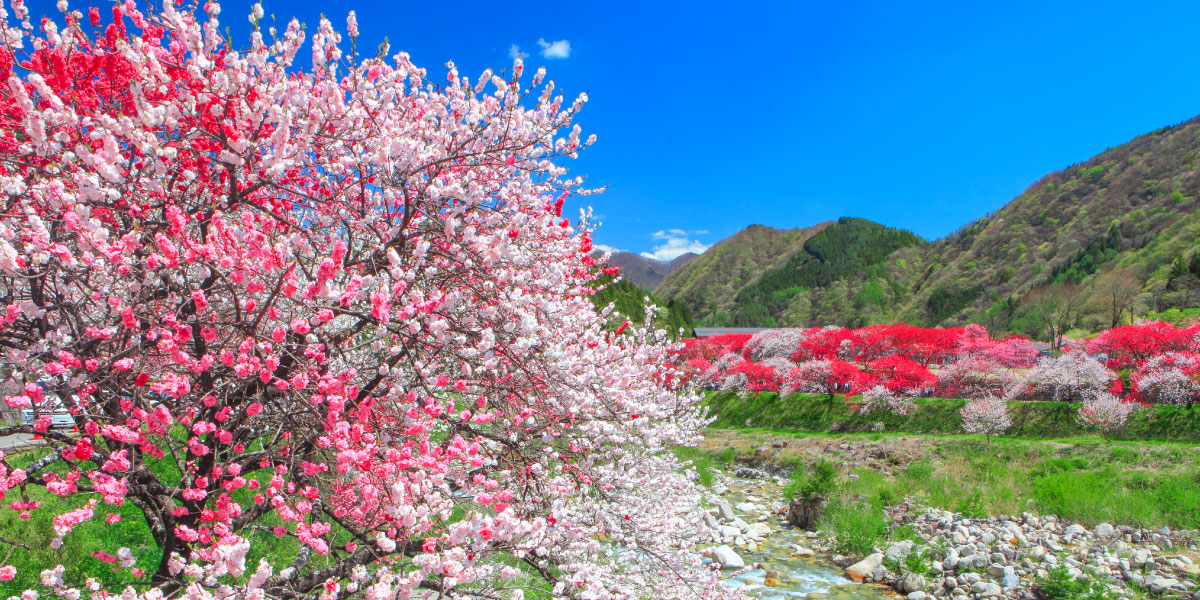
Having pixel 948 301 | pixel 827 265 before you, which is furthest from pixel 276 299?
pixel 827 265

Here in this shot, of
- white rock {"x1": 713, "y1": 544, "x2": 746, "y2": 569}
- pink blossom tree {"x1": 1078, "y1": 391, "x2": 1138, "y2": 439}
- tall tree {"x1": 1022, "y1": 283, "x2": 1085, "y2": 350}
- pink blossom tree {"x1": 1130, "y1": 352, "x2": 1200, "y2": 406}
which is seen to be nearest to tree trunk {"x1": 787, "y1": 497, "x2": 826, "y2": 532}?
white rock {"x1": 713, "y1": 544, "x2": 746, "y2": 569}

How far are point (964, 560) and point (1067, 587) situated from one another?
158 cm

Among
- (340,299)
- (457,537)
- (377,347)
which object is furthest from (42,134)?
(457,537)

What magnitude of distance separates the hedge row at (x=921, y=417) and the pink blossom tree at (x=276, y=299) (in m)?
7.56

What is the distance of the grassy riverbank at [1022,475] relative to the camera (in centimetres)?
1028

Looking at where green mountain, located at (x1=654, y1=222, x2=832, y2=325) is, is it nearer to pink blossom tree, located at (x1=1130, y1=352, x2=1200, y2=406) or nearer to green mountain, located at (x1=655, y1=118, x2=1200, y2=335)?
green mountain, located at (x1=655, y1=118, x2=1200, y2=335)

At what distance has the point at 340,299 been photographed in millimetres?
2529

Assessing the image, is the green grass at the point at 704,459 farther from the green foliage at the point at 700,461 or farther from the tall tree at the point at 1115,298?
the tall tree at the point at 1115,298

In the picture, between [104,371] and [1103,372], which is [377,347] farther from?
[1103,372]

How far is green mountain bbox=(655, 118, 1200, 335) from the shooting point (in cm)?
4350

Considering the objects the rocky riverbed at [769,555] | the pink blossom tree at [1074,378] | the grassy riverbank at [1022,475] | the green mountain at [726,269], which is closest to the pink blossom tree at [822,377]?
the grassy riverbank at [1022,475]

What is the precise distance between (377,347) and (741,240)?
19497cm

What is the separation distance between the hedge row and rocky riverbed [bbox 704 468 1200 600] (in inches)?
109

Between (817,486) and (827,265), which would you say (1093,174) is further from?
(817,486)
